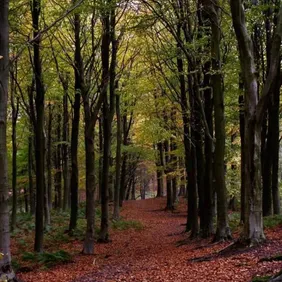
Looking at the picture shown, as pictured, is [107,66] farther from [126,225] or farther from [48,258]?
[126,225]

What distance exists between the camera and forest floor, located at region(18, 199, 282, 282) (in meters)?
6.85

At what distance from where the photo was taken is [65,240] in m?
15.3

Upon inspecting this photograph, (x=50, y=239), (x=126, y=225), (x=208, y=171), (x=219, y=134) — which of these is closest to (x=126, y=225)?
(x=126, y=225)

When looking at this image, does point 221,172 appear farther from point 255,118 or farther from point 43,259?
point 43,259

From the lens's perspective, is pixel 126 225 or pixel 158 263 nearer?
pixel 158 263

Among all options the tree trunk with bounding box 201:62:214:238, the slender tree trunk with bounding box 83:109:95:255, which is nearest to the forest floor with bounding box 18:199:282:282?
the slender tree trunk with bounding box 83:109:95:255

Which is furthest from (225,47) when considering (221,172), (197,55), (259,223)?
(259,223)

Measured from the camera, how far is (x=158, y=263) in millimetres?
9297

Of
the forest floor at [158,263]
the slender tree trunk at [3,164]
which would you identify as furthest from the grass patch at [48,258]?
the slender tree trunk at [3,164]

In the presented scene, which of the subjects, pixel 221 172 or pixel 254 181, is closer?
pixel 254 181

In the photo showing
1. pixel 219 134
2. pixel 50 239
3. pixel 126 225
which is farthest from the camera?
pixel 126 225

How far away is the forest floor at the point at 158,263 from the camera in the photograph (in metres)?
6.85

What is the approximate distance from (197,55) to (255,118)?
4043 mm

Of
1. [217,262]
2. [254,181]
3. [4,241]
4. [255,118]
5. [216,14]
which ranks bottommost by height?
[217,262]
